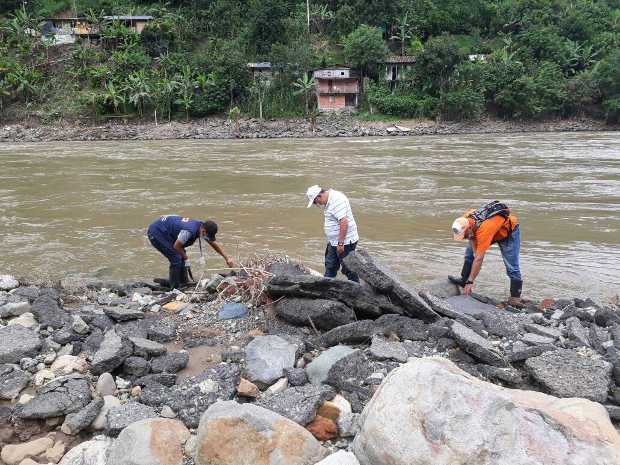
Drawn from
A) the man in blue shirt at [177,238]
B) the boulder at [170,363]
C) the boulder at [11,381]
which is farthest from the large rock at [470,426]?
the man in blue shirt at [177,238]

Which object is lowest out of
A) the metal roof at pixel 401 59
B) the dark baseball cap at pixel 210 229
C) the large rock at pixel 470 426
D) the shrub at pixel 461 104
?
the large rock at pixel 470 426

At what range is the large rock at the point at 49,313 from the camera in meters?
5.12

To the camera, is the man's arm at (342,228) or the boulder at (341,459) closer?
the boulder at (341,459)

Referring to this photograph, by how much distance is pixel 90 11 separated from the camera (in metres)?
50.7

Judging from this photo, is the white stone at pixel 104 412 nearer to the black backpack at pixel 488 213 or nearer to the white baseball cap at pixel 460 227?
the white baseball cap at pixel 460 227

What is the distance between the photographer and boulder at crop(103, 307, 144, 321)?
211 inches

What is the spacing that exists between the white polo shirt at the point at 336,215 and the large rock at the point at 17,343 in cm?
328

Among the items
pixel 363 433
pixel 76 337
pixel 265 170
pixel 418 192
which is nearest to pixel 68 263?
pixel 76 337

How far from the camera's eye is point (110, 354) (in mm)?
4270

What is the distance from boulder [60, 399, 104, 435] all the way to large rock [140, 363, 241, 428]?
35 centimetres

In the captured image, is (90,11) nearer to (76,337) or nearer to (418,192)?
(418,192)

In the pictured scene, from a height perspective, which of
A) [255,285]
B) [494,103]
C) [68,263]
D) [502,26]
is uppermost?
[502,26]

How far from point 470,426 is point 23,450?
2.88 metres

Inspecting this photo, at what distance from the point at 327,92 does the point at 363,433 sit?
135ft
